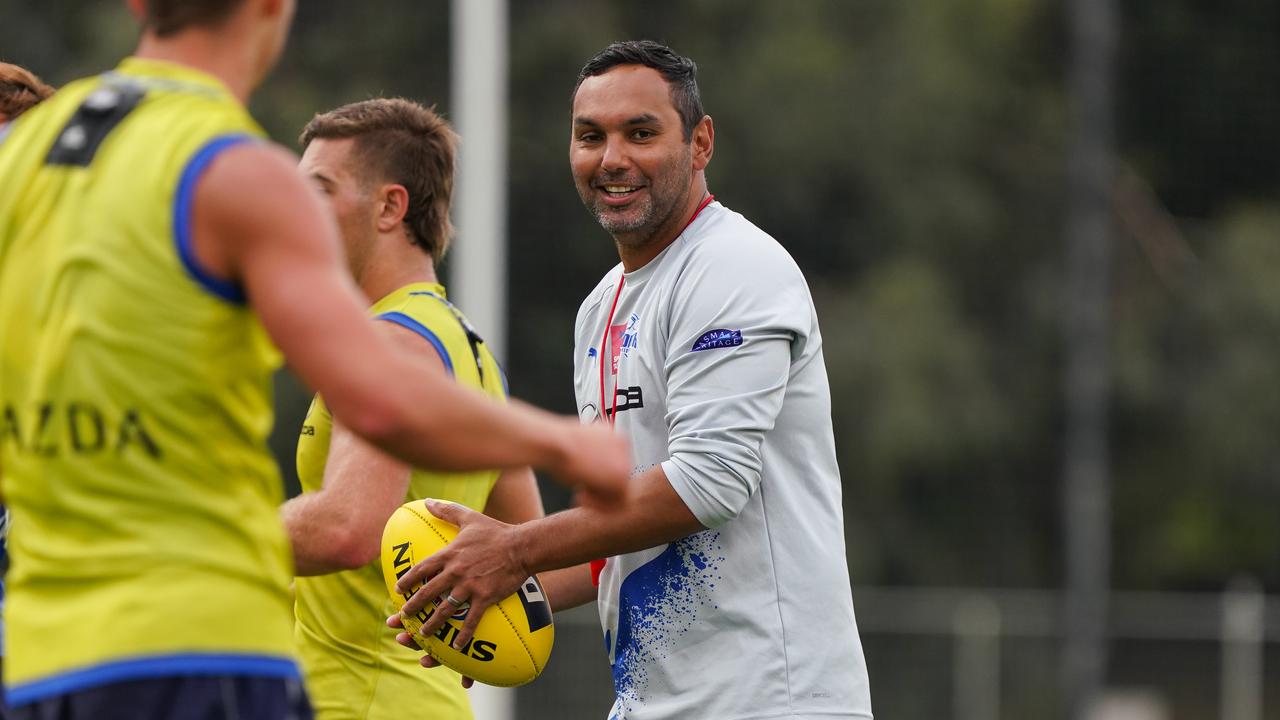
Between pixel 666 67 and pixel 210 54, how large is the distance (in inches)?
66.9

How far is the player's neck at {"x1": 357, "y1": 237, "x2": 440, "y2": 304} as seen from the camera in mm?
4352

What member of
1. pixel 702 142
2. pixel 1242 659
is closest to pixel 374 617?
pixel 702 142

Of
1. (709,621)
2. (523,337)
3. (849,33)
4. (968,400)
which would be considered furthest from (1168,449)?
(709,621)

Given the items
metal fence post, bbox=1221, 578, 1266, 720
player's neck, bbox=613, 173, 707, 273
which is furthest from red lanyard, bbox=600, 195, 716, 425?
metal fence post, bbox=1221, 578, 1266, 720

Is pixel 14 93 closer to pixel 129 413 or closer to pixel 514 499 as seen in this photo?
pixel 514 499

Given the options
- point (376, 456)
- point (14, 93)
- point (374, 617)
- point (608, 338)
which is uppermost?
point (14, 93)

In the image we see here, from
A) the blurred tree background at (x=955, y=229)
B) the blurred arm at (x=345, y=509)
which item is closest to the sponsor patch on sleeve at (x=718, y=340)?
the blurred arm at (x=345, y=509)

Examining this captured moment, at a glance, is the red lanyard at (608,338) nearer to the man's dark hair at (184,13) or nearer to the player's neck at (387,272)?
the player's neck at (387,272)

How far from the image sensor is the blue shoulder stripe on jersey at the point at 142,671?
258cm

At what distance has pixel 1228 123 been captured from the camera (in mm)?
22219

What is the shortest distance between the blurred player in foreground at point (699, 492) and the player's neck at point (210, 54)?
128 centimetres

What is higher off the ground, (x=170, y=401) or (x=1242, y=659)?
(x=170, y=401)

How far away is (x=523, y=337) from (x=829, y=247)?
13.8 ft

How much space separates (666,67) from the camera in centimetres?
431
